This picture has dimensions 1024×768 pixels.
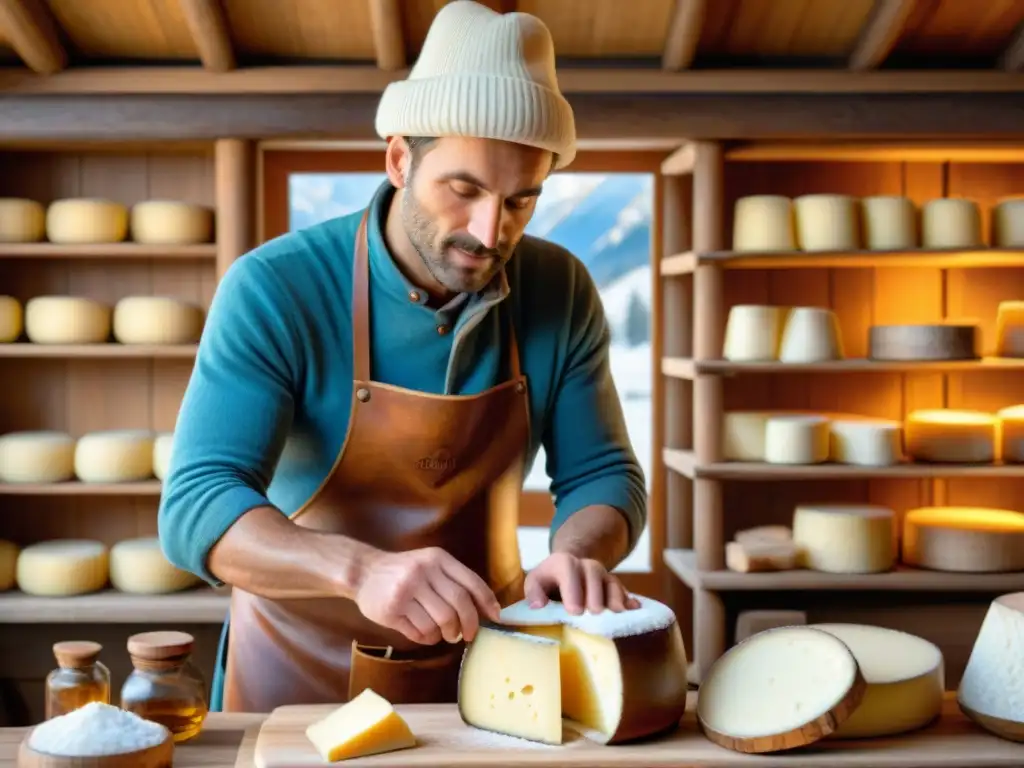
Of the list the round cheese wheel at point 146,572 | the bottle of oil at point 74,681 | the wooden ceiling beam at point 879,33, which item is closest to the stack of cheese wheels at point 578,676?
the bottle of oil at point 74,681

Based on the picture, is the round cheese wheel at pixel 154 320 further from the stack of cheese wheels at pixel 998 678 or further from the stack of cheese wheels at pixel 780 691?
the stack of cheese wheels at pixel 998 678

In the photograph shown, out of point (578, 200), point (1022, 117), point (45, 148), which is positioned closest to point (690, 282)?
point (578, 200)

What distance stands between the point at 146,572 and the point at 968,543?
2660 mm

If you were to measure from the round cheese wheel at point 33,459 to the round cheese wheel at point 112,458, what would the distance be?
0.20ft

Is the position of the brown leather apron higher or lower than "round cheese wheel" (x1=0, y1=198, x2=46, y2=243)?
lower

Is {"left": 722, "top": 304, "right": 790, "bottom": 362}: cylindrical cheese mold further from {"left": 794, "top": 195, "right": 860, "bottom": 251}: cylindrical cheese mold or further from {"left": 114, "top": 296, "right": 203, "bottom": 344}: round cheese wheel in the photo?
{"left": 114, "top": 296, "right": 203, "bottom": 344}: round cheese wheel

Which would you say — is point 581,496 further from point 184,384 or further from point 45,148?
point 45,148

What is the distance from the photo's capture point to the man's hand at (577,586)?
4.96 ft

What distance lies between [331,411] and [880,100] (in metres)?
2.72

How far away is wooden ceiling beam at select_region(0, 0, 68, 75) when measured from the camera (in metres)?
3.59

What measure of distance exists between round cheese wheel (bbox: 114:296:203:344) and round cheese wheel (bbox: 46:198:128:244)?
23 centimetres

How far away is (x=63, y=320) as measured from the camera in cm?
392

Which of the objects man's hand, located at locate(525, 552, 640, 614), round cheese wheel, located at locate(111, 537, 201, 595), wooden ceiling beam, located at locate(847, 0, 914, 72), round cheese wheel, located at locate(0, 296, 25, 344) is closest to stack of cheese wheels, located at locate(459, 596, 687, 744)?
man's hand, located at locate(525, 552, 640, 614)

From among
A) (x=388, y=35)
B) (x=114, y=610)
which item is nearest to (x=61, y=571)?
(x=114, y=610)
